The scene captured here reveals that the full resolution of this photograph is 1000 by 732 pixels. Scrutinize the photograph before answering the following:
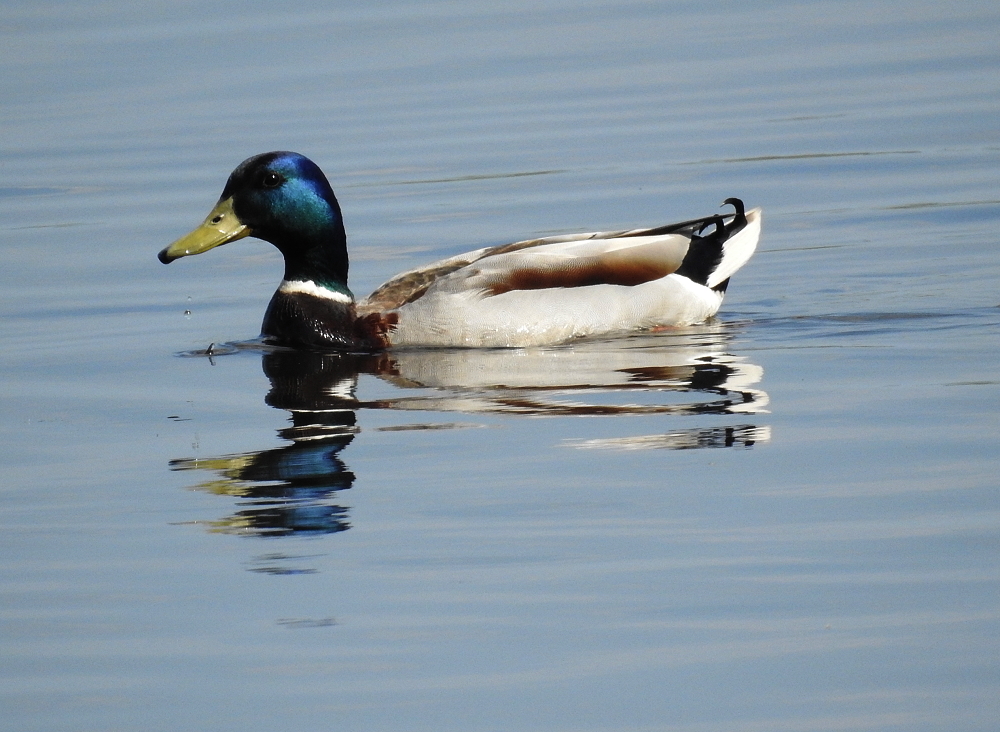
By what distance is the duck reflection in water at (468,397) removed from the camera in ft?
23.7

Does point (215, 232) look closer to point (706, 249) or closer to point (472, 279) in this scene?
point (472, 279)

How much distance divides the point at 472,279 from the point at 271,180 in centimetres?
156

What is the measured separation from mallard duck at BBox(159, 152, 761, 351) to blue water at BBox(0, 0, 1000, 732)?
0.30 m

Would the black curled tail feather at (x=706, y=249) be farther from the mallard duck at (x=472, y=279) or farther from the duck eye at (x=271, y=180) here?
the duck eye at (x=271, y=180)

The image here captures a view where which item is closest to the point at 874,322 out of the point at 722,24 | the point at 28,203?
the point at 28,203

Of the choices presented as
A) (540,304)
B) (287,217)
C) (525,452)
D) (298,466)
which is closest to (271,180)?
(287,217)

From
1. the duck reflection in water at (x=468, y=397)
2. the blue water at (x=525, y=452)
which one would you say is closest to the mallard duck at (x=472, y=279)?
the duck reflection in water at (x=468, y=397)

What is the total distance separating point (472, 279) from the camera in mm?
10758

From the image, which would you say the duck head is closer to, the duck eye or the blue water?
the duck eye

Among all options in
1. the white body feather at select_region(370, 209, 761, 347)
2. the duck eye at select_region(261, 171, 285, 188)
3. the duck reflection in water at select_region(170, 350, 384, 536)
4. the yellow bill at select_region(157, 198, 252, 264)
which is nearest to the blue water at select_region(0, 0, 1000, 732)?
the duck reflection in water at select_region(170, 350, 384, 536)

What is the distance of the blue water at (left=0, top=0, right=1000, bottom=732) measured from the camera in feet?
17.1

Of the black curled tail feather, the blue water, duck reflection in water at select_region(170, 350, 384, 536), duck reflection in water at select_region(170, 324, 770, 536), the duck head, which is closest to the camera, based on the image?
the blue water

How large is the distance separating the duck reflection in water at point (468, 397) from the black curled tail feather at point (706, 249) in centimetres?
49

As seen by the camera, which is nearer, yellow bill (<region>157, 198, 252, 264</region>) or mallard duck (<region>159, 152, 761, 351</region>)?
mallard duck (<region>159, 152, 761, 351</region>)
